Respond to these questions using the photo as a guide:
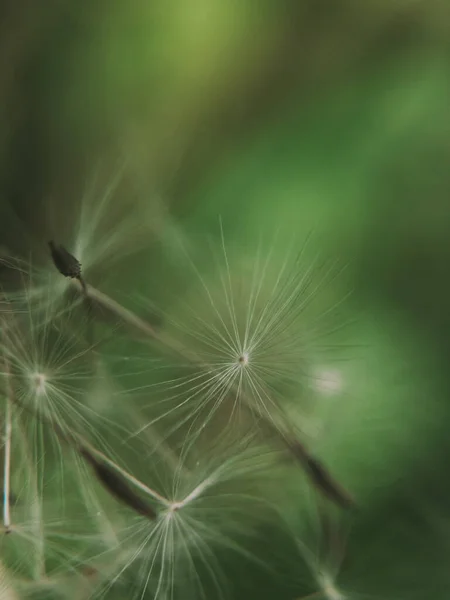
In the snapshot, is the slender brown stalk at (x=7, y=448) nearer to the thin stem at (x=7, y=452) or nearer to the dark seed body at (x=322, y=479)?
the thin stem at (x=7, y=452)

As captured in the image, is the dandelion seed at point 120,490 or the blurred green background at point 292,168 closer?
the dandelion seed at point 120,490

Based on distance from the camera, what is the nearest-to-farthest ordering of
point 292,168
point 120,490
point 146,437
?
point 120,490 < point 146,437 < point 292,168

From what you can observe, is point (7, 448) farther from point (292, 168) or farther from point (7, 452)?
point (292, 168)

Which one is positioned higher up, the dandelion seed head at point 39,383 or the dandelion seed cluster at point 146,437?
the dandelion seed head at point 39,383

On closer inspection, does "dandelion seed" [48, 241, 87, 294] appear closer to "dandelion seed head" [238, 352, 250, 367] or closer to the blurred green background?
the blurred green background

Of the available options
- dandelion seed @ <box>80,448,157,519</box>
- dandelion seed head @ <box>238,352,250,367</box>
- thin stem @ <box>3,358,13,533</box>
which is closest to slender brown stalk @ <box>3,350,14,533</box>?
thin stem @ <box>3,358,13,533</box>

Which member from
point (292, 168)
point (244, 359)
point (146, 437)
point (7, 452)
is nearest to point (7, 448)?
point (7, 452)

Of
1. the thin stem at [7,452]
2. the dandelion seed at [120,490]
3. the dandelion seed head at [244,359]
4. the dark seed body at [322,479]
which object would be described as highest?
the thin stem at [7,452]

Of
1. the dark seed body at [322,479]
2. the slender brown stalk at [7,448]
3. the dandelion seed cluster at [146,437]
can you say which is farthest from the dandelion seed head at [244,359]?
the slender brown stalk at [7,448]

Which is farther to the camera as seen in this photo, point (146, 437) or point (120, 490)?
point (146, 437)
